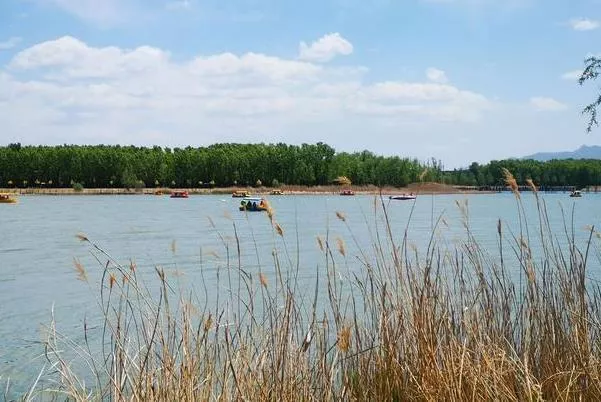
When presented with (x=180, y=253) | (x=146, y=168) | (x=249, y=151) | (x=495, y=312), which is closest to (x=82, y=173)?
(x=146, y=168)

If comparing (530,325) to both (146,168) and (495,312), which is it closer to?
(495,312)

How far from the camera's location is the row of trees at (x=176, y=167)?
447ft

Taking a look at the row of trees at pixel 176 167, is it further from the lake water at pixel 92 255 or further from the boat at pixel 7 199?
the lake water at pixel 92 255

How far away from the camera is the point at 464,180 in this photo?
181 meters

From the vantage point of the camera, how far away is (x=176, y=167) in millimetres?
144250

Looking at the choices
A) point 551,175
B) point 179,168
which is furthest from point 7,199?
point 551,175

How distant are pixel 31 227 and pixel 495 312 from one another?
47979mm

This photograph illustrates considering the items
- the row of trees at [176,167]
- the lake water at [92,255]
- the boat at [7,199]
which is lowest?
the lake water at [92,255]

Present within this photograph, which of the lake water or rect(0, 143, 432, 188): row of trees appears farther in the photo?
rect(0, 143, 432, 188): row of trees

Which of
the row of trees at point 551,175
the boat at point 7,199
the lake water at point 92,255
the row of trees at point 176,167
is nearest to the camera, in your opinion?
the lake water at point 92,255

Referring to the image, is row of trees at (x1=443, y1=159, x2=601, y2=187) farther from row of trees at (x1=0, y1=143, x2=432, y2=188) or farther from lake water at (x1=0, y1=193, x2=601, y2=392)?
lake water at (x1=0, y1=193, x2=601, y2=392)

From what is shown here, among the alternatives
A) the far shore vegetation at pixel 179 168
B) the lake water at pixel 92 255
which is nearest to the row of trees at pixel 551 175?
the far shore vegetation at pixel 179 168

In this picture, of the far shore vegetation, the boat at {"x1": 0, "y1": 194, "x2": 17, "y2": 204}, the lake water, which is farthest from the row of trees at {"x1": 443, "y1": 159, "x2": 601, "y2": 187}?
the lake water

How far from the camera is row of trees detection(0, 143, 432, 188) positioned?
447ft
